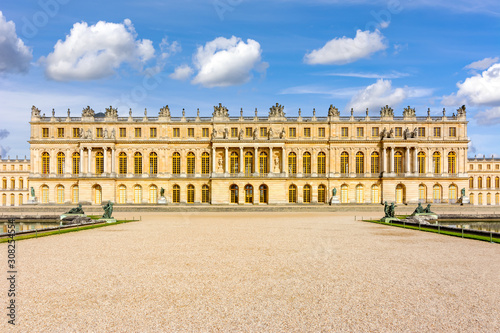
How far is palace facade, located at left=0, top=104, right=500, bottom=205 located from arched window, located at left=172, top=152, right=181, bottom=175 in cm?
14

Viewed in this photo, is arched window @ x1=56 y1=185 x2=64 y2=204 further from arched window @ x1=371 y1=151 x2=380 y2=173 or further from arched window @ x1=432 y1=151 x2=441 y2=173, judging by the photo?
arched window @ x1=432 y1=151 x2=441 y2=173

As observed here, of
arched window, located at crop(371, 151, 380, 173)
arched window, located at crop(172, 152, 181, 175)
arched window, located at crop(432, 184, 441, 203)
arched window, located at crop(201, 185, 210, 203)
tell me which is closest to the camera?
arched window, located at crop(432, 184, 441, 203)

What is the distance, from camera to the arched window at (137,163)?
2331 inches

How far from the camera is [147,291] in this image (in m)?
10.2

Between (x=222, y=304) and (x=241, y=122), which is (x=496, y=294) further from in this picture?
(x=241, y=122)

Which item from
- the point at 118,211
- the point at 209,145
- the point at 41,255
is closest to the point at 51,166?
the point at 118,211

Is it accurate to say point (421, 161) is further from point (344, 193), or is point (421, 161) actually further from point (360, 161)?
point (344, 193)

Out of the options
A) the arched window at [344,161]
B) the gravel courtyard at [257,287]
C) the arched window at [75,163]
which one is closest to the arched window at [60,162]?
the arched window at [75,163]

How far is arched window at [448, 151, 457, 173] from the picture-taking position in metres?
58.3

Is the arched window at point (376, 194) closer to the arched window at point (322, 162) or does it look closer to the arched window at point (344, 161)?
the arched window at point (344, 161)

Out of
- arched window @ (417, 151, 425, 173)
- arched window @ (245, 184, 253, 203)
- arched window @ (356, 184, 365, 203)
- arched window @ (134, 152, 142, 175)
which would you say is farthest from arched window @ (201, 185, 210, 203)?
arched window @ (417, 151, 425, 173)

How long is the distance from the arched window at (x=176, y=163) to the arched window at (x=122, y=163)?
6.63 m

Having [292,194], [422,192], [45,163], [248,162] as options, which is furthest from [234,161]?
[45,163]

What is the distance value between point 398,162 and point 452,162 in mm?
7393
